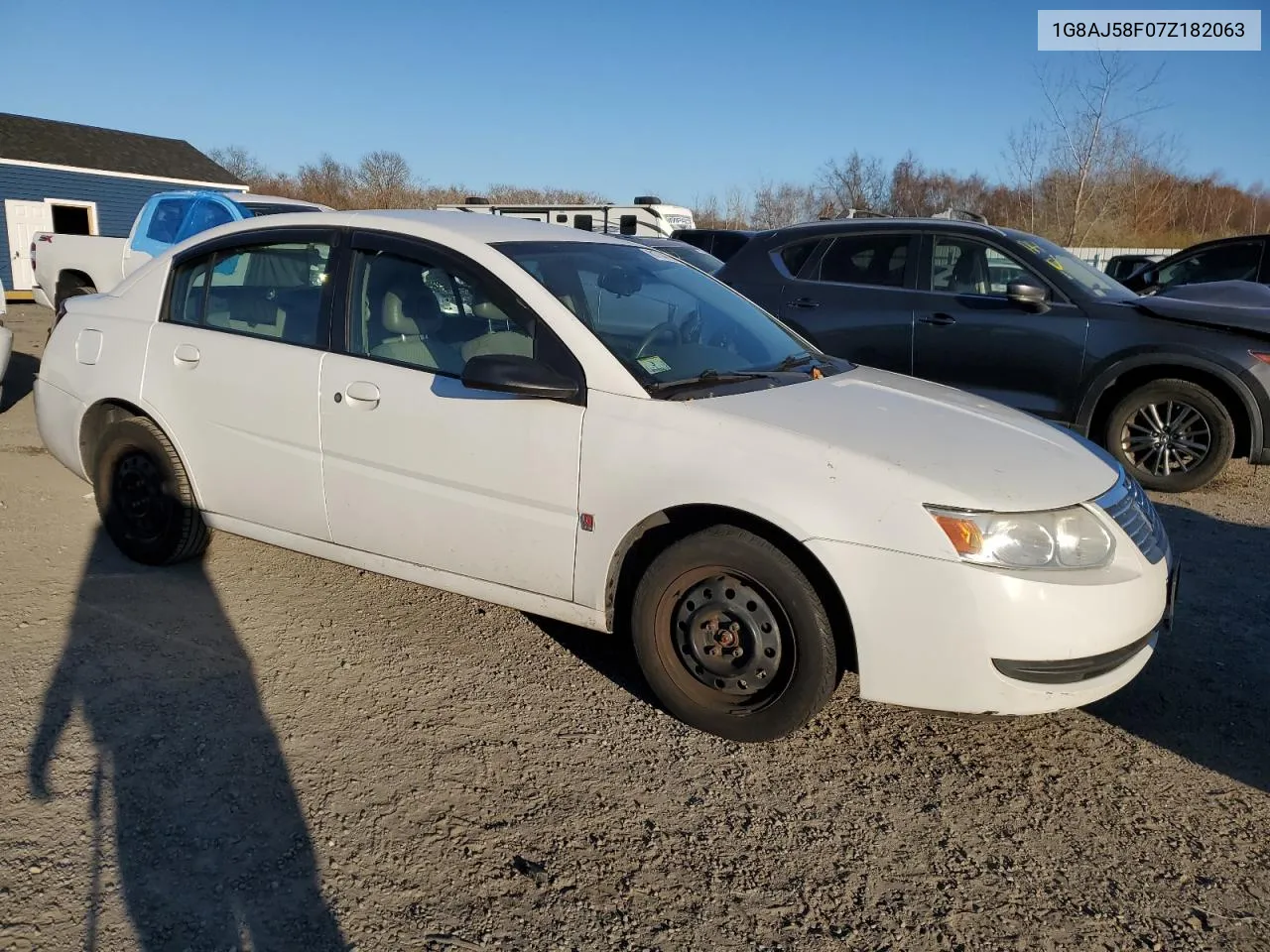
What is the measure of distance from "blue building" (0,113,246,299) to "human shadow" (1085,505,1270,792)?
23062 millimetres

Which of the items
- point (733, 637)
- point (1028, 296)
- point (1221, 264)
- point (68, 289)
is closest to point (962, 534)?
point (733, 637)

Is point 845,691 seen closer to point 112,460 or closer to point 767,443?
point 767,443

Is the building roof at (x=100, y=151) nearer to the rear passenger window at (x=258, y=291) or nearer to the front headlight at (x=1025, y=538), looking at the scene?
the rear passenger window at (x=258, y=291)

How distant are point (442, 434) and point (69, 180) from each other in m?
23.5

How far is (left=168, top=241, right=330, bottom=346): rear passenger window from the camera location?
158 inches

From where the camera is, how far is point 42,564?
4.66 metres

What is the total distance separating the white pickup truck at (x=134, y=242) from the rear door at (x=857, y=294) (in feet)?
18.6

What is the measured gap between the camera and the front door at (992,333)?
6.50m

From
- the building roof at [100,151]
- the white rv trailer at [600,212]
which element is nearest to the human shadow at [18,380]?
the white rv trailer at [600,212]

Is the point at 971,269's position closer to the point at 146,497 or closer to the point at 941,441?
the point at 941,441

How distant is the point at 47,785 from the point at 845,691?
8.87 ft

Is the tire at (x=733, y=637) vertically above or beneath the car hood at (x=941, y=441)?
beneath

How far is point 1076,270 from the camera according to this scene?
6.91 meters

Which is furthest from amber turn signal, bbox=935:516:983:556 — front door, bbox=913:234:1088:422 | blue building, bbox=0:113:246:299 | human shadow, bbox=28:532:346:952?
blue building, bbox=0:113:246:299
